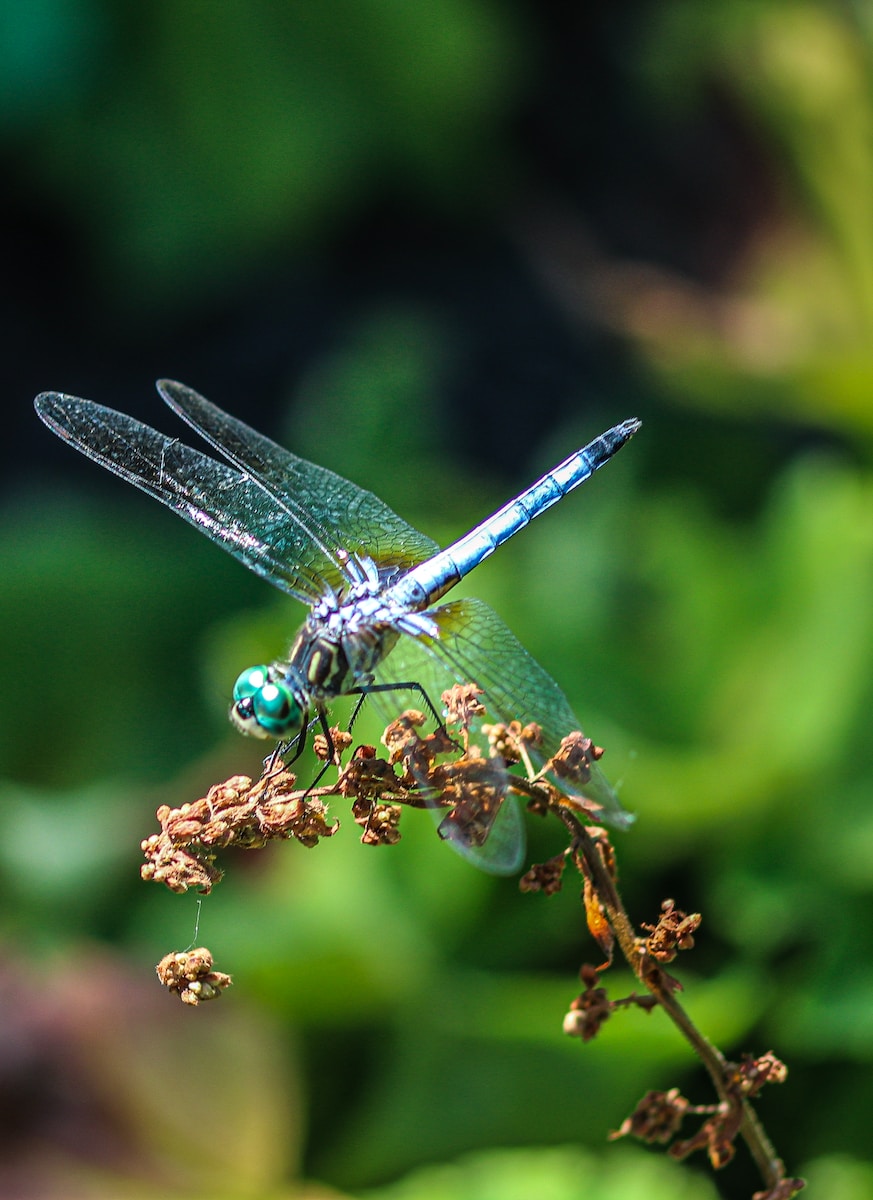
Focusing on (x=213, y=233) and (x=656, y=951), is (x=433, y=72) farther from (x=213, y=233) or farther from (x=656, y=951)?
(x=656, y=951)

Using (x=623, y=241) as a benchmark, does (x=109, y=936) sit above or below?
below

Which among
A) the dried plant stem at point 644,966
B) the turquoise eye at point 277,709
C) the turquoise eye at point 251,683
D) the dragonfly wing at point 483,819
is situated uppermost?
the turquoise eye at point 251,683

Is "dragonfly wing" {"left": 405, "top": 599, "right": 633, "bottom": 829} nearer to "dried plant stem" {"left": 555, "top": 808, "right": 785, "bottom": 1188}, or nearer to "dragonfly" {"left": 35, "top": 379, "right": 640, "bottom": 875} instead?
A: "dragonfly" {"left": 35, "top": 379, "right": 640, "bottom": 875}

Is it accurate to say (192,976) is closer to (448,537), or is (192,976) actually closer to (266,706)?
(266,706)

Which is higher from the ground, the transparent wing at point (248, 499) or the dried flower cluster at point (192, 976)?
the transparent wing at point (248, 499)

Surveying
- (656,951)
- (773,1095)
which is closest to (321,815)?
(656,951)

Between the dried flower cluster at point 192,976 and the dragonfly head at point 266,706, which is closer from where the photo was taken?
the dried flower cluster at point 192,976

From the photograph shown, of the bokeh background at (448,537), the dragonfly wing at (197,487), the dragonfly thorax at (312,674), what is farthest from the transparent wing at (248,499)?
the bokeh background at (448,537)

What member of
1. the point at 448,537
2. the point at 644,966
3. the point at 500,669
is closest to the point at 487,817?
the point at 644,966

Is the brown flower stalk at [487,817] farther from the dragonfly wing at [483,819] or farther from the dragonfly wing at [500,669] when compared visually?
the dragonfly wing at [500,669]

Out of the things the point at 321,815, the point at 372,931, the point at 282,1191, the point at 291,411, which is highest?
the point at 291,411
